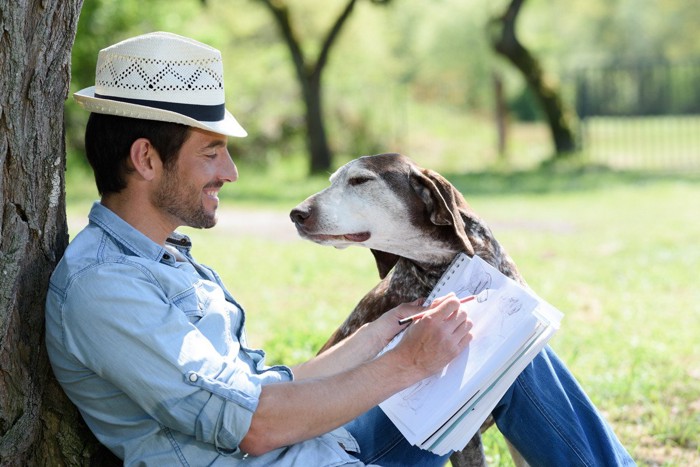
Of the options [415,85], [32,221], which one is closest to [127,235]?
[32,221]

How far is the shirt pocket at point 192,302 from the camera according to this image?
2.63 meters

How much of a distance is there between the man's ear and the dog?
908 millimetres

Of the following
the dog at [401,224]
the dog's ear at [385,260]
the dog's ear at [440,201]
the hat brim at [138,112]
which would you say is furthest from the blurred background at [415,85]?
the hat brim at [138,112]

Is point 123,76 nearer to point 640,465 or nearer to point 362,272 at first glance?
point 640,465

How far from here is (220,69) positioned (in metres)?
2.91

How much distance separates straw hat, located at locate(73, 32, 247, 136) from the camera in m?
2.71

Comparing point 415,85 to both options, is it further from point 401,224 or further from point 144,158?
point 144,158

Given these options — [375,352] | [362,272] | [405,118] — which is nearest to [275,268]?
[362,272]

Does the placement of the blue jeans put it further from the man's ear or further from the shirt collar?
the man's ear

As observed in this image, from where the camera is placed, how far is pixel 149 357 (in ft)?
7.93

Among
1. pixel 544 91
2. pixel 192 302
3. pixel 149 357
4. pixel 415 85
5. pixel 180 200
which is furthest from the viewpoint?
pixel 415 85

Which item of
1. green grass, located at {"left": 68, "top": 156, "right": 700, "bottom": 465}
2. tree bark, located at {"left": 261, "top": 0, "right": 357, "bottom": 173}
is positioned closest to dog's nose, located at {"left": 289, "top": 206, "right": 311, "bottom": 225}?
green grass, located at {"left": 68, "top": 156, "right": 700, "bottom": 465}

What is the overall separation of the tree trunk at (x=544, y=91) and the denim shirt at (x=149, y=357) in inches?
703

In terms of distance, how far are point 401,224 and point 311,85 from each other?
1615cm
